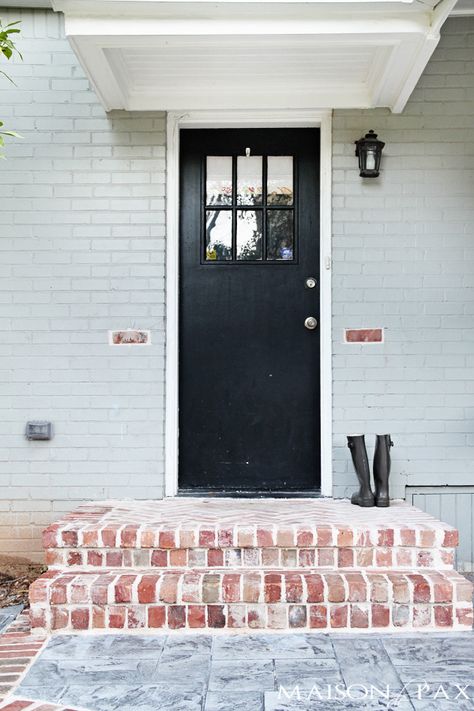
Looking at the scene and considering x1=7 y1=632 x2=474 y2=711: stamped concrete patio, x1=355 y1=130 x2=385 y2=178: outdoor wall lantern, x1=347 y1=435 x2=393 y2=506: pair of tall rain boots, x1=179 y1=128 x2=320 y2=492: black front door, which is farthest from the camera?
x1=179 y1=128 x2=320 y2=492: black front door

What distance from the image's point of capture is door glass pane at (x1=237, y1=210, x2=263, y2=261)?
3.68 m

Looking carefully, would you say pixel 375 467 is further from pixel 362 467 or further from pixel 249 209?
pixel 249 209

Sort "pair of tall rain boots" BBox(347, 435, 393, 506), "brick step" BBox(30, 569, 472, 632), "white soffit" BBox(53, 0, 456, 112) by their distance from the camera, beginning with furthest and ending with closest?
"pair of tall rain boots" BBox(347, 435, 393, 506) → "white soffit" BBox(53, 0, 456, 112) → "brick step" BBox(30, 569, 472, 632)

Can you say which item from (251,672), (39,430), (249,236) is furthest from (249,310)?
(251,672)

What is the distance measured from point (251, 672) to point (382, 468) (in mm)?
1306

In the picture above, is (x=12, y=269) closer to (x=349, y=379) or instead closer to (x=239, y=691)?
(x=349, y=379)

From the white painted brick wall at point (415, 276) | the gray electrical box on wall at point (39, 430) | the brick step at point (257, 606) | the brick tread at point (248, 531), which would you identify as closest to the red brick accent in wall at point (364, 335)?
the white painted brick wall at point (415, 276)

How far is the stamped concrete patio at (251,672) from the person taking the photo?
6.90 ft

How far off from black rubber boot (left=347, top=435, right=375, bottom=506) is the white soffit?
5.78 ft

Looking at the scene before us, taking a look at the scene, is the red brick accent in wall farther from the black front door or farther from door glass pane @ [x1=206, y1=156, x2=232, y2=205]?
door glass pane @ [x1=206, y1=156, x2=232, y2=205]

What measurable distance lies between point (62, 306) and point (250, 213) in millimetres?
1144

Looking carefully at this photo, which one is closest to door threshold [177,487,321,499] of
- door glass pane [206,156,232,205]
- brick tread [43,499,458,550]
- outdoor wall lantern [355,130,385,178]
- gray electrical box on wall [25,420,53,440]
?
brick tread [43,499,458,550]

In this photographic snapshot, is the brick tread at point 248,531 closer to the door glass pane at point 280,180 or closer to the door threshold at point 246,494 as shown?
the door threshold at point 246,494

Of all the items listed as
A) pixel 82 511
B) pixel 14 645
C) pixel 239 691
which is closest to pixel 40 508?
pixel 82 511
